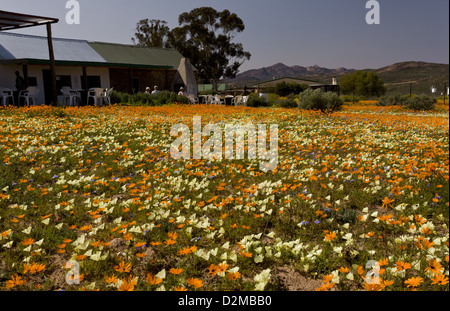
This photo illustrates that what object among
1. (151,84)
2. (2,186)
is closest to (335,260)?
(2,186)

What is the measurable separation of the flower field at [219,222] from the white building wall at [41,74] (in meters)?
18.5

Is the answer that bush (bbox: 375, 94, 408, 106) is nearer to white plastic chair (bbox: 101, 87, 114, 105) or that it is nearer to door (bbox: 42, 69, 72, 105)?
white plastic chair (bbox: 101, 87, 114, 105)

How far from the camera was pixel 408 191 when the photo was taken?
13.3 feet

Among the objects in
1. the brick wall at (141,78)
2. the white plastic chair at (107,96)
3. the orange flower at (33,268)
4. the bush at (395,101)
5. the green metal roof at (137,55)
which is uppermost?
the green metal roof at (137,55)

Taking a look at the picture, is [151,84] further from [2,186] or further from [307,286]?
[307,286]

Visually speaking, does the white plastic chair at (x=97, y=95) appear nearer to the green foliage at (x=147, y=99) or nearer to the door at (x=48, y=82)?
the green foliage at (x=147, y=99)

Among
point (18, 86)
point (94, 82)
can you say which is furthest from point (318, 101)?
point (94, 82)

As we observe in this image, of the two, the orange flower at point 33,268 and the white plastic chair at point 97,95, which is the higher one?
the white plastic chair at point 97,95

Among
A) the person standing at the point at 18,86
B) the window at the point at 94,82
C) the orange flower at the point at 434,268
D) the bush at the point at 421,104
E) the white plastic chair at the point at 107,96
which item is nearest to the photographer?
the orange flower at the point at 434,268

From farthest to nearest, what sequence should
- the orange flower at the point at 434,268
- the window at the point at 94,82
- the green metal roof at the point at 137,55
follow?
the green metal roof at the point at 137,55 → the window at the point at 94,82 → the orange flower at the point at 434,268

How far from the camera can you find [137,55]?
31.1 meters

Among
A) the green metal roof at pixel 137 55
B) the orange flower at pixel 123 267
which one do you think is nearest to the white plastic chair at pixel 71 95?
the green metal roof at pixel 137 55

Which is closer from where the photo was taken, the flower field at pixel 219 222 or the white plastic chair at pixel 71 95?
the flower field at pixel 219 222

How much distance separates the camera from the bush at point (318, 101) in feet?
52.6
